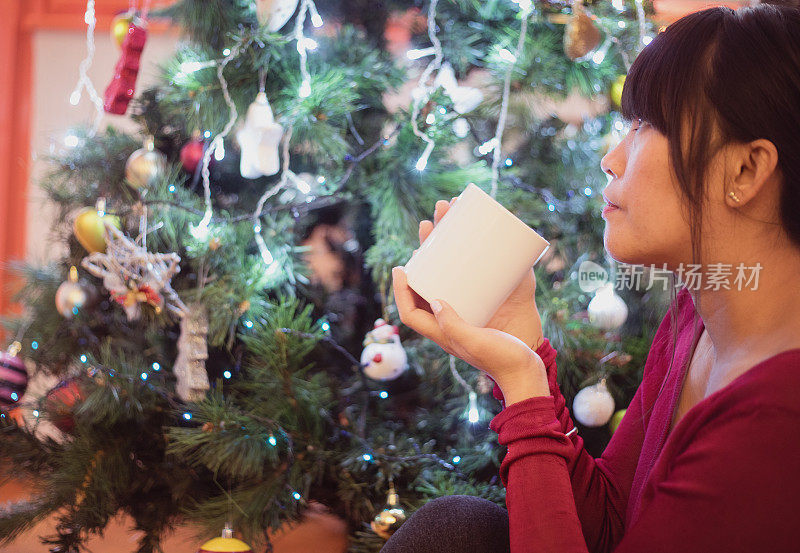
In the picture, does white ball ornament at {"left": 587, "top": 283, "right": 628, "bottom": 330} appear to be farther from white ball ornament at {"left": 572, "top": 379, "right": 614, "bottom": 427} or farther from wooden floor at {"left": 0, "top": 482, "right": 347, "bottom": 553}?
wooden floor at {"left": 0, "top": 482, "right": 347, "bottom": 553}

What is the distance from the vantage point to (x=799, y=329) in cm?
57

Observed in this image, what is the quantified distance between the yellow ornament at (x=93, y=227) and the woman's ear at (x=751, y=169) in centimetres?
88

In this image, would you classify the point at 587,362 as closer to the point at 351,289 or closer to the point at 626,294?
the point at 626,294

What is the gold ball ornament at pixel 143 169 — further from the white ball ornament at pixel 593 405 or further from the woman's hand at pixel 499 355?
the white ball ornament at pixel 593 405

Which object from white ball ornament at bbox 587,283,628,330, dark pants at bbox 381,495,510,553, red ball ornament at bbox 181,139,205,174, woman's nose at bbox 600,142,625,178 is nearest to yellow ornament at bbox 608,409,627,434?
white ball ornament at bbox 587,283,628,330

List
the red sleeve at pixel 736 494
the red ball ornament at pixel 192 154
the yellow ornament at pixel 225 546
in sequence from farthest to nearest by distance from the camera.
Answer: the red ball ornament at pixel 192 154 < the yellow ornament at pixel 225 546 < the red sleeve at pixel 736 494

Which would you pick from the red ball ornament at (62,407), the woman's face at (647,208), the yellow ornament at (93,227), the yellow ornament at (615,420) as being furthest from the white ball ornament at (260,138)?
the yellow ornament at (615,420)

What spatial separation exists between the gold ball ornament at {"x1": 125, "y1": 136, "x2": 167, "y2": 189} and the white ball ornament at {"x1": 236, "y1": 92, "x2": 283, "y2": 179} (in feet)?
0.49

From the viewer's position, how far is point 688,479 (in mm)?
521

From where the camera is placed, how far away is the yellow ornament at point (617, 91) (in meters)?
1.07

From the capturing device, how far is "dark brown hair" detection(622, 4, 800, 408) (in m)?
0.55

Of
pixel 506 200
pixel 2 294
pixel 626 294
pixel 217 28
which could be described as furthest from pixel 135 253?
pixel 2 294

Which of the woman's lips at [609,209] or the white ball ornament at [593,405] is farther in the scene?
the white ball ornament at [593,405]

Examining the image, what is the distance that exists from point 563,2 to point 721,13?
0.54 m
